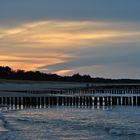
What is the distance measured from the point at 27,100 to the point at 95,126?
26323 millimetres

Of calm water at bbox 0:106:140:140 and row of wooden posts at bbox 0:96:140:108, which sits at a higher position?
row of wooden posts at bbox 0:96:140:108

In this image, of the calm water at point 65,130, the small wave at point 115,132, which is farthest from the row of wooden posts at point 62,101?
the small wave at point 115,132

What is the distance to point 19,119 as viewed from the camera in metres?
36.7

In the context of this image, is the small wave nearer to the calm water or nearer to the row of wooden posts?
the calm water

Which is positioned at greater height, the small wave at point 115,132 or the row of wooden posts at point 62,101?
the row of wooden posts at point 62,101

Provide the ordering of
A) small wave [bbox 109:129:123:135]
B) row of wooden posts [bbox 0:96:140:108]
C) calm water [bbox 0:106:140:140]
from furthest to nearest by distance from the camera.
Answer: row of wooden posts [bbox 0:96:140:108] < small wave [bbox 109:129:123:135] < calm water [bbox 0:106:140:140]

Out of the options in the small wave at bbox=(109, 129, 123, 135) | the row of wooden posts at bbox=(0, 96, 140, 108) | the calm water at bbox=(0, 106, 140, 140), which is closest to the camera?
the calm water at bbox=(0, 106, 140, 140)

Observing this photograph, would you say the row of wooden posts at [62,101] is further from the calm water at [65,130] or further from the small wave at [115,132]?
the small wave at [115,132]

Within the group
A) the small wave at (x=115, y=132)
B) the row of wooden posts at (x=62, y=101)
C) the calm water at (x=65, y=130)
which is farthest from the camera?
the row of wooden posts at (x=62, y=101)

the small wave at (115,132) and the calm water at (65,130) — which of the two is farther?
the small wave at (115,132)

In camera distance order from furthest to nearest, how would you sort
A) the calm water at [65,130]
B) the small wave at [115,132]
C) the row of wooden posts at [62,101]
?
the row of wooden posts at [62,101] → the small wave at [115,132] → the calm water at [65,130]

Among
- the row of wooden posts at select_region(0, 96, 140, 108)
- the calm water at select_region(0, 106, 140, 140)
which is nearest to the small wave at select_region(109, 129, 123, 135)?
the calm water at select_region(0, 106, 140, 140)

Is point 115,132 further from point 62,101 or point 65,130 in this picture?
point 62,101

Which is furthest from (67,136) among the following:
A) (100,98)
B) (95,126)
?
(100,98)
